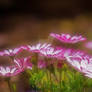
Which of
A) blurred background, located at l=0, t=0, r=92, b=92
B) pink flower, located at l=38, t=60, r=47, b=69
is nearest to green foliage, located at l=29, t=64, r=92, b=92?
pink flower, located at l=38, t=60, r=47, b=69

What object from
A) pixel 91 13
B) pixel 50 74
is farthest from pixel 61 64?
pixel 91 13

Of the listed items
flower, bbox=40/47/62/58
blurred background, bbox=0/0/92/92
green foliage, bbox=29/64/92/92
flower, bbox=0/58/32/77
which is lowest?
green foliage, bbox=29/64/92/92

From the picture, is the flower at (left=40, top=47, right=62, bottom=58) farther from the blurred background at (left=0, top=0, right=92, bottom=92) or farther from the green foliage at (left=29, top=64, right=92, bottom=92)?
the blurred background at (left=0, top=0, right=92, bottom=92)

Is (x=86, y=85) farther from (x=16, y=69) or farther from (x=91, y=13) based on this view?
(x=91, y=13)

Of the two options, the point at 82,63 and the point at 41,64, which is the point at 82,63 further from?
the point at 41,64

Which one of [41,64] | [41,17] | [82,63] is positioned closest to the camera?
[82,63]

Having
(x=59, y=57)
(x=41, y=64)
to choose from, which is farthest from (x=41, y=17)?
(x=59, y=57)

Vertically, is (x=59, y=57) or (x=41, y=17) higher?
(x=41, y=17)
